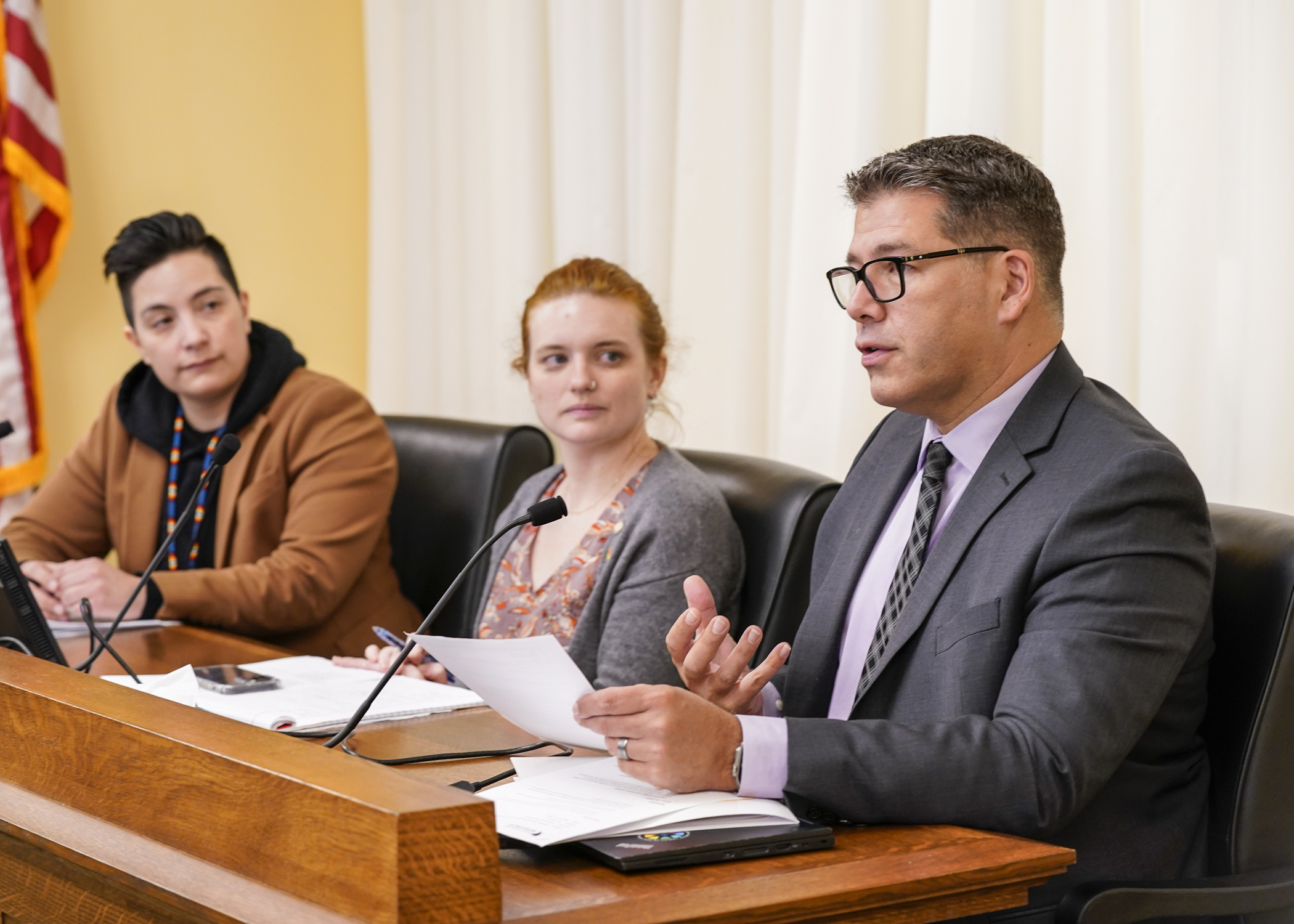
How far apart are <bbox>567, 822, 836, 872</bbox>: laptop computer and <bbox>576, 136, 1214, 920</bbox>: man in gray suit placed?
8 centimetres

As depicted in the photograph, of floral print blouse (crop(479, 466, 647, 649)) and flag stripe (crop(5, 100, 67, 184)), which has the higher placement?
flag stripe (crop(5, 100, 67, 184))

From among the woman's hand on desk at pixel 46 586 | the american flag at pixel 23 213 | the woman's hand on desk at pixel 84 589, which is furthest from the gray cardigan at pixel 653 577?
the american flag at pixel 23 213

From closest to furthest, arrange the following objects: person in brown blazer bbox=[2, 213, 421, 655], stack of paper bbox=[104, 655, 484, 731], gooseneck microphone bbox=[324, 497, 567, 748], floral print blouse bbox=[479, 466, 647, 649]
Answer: gooseneck microphone bbox=[324, 497, 567, 748] → stack of paper bbox=[104, 655, 484, 731] → floral print blouse bbox=[479, 466, 647, 649] → person in brown blazer bbox=[2, 213, 421, 655]

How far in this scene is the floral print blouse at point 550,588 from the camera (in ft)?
6.98

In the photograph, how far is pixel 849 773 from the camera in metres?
1.23

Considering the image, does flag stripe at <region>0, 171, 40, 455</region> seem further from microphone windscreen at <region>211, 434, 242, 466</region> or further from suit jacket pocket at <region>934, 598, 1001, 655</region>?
suit jacket pocket at <region>934, 598, 1001, 655</region>

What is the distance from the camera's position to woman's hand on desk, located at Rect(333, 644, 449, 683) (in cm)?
200

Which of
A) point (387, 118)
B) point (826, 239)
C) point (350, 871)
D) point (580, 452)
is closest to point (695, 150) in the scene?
point (826, 239)

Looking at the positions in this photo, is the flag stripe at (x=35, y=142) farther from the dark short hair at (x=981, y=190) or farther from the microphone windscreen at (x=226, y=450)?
the dark short hair at (x=981, y=190)

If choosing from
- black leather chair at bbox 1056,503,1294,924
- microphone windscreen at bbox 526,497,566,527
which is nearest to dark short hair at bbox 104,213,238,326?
microphone windscreen at bbox 526,497,566,527

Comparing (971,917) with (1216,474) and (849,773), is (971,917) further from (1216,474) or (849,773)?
(1216,474)

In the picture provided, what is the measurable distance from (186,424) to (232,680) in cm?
117

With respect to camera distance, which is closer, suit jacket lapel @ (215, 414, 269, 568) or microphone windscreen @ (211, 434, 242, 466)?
microphone windscreen @ (211, 434, 242, 466)

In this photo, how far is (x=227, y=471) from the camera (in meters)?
2.71
